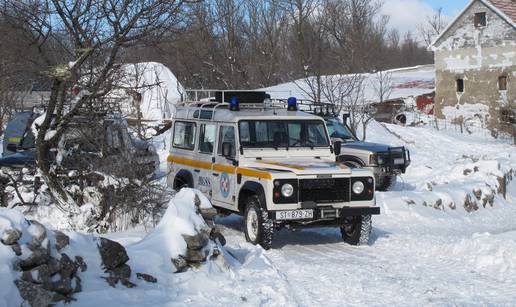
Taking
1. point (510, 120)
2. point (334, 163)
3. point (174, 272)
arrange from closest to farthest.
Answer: point (174, 272)
point (334, 163)
point (510, 120)

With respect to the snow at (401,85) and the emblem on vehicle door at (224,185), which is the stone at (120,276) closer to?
the emblem on vehicle door at (224,185)

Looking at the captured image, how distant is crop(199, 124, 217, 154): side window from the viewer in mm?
13164

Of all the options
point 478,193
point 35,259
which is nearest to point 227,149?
point 35,259

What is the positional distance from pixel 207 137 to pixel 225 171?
3.66ft

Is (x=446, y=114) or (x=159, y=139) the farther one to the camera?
(x=446, y=114)

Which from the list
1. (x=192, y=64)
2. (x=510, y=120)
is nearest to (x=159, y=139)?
(x=192, y=64)

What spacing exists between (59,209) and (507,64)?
3613cm

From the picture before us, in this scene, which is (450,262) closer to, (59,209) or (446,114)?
(59,209)

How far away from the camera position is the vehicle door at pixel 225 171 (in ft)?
40.3

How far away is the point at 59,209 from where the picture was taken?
42.0 ft

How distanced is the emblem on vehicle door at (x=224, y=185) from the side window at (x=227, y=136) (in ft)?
1.24

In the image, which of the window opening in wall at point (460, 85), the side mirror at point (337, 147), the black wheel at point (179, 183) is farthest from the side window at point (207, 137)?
the window opening in wall at point (460, 85)

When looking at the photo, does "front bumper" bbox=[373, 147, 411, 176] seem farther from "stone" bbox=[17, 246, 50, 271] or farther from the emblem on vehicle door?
"stone" bbox=[17, 246, 50, 271]

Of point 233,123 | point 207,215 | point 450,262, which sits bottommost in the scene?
point 450,262
